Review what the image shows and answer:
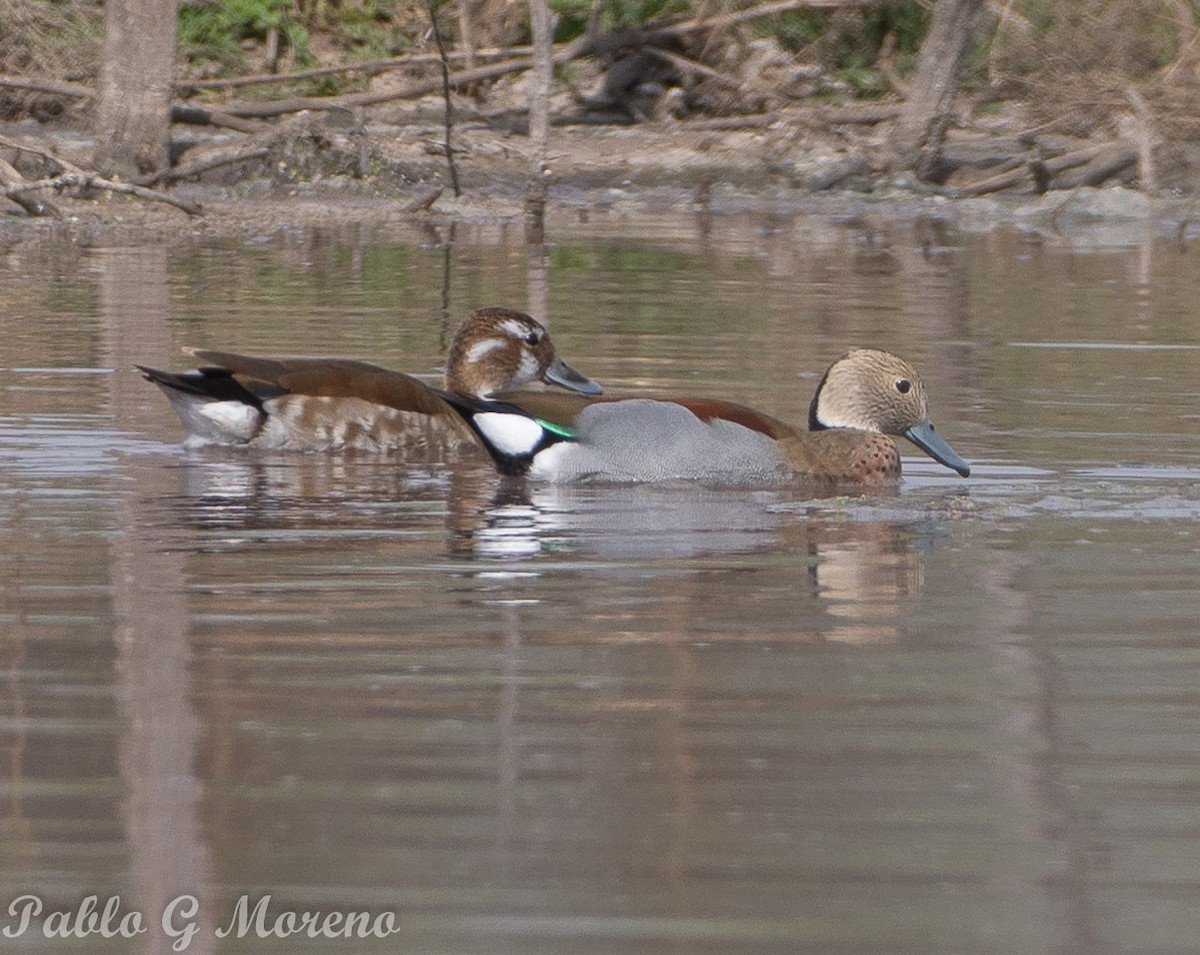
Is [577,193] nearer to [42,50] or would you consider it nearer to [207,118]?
[207,118]

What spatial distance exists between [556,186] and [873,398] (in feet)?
52.1

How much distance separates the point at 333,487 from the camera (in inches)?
312

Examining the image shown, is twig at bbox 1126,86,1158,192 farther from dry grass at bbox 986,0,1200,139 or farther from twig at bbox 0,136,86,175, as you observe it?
twig at bbox 0,136,86,175

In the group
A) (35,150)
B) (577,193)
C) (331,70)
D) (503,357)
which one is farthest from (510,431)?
(577,193)

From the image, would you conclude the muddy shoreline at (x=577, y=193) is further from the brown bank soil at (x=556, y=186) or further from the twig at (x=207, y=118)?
the twig at (x=207, y=118)

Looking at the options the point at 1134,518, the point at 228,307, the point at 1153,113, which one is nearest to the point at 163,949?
the point at 1134,518

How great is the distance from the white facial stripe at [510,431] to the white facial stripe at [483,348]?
121 cm

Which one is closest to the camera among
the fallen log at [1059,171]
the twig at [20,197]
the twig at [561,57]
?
the twig at [20,197]

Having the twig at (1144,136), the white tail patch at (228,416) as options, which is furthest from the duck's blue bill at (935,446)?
the twig at (1144,136)

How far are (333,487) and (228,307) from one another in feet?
17.9

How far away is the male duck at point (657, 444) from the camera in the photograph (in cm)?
772

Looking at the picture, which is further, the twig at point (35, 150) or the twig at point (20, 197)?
the twig at point (20, 197)

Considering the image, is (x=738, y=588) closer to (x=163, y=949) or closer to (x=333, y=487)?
(x=333, y=487)

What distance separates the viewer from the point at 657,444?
→ 25.3 ft
